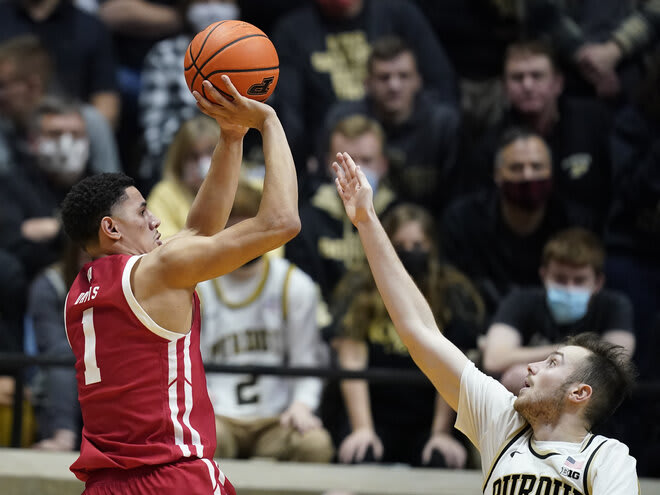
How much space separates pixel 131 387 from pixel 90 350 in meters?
0.19

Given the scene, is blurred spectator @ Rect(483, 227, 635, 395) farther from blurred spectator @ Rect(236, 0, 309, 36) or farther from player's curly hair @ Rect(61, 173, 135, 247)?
blurred spectator @ Rect(236, 0, 309, 36)

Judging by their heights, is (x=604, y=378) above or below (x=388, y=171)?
below

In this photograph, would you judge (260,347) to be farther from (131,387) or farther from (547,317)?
(131,387)

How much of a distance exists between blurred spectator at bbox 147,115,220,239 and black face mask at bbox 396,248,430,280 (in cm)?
136

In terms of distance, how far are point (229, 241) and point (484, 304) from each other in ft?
10.1

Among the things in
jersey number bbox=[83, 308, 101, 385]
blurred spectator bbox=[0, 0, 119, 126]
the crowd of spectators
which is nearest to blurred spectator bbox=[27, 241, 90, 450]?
the crowd of spectators

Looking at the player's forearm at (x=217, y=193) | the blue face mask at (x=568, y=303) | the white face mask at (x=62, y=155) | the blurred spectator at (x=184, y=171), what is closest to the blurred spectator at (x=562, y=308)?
the blue face mask at (x=568, y=303)

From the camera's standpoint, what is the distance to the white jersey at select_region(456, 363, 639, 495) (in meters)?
3.18

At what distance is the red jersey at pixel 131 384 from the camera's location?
3.40 meters

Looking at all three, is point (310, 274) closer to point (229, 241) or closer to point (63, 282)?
point (63, 282)

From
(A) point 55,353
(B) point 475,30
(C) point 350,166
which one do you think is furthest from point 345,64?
(C) point 350,166

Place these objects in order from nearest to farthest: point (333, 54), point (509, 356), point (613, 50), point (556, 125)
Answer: point (509, 356), point (556, 125), point (613, 50), point (333, 54)

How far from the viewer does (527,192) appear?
6426mm

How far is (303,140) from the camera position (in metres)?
7.25
